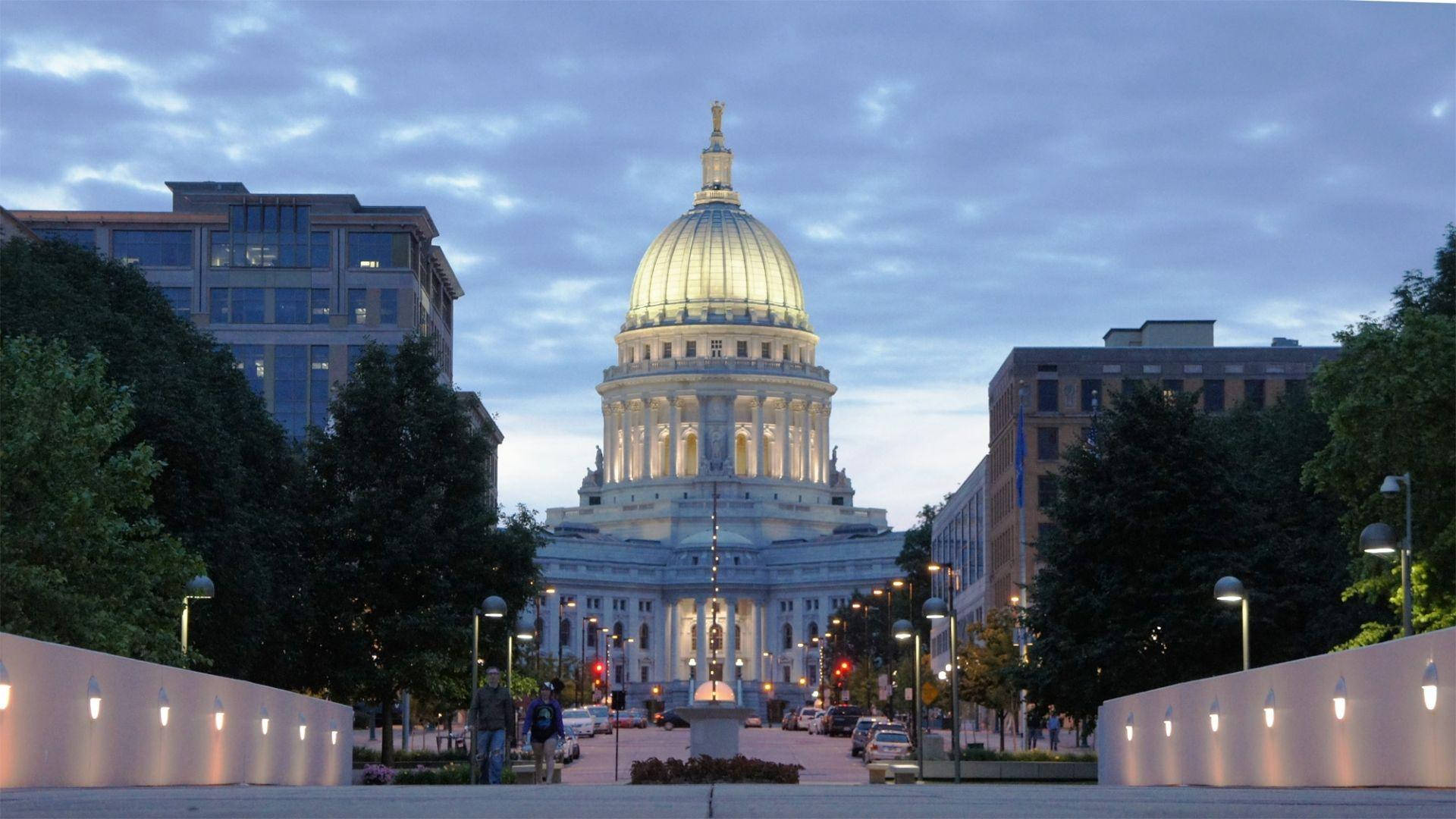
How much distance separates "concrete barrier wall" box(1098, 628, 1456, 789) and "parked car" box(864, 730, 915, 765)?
114 feet

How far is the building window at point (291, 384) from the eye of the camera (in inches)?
4616

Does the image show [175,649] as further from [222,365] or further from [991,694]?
[991,694]

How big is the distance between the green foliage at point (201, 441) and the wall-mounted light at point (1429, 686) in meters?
30.3

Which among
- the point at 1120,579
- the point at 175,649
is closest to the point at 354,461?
the point at 175,649

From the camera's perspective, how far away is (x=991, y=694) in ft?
291

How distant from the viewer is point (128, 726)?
24.4 meters

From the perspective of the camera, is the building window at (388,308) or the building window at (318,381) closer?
the building window at (318,381)

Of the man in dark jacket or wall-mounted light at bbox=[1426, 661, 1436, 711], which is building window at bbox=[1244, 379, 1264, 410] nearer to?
the man in dark jacket

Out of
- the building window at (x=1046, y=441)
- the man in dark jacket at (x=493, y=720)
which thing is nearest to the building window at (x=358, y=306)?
the building window at (x=1046, y=441)

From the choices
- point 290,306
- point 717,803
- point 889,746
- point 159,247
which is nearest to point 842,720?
point 290,306

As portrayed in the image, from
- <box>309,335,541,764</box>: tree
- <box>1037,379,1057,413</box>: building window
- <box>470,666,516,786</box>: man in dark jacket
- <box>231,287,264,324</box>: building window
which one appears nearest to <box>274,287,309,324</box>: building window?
<box>231,287,264,324</box>: building window

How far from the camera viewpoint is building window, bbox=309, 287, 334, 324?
119562 mm

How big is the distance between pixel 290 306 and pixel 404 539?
61620mm

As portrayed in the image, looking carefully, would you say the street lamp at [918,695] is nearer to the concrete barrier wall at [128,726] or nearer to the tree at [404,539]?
the tree at [404,539]
